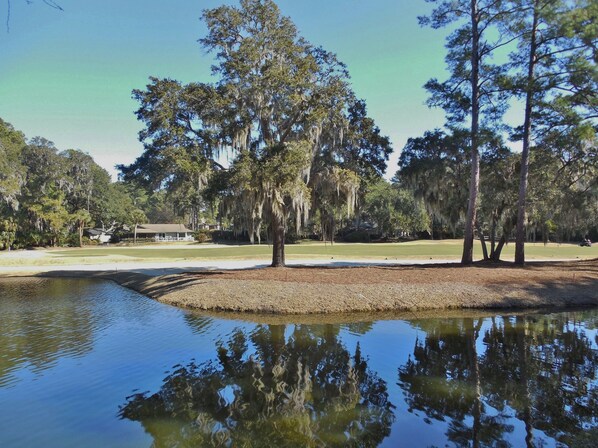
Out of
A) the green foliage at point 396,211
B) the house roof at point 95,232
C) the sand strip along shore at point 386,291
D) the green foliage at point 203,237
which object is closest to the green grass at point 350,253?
the sand strip along shore at point 386,291

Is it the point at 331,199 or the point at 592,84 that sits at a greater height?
the point at 592,84

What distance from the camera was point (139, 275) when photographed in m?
22.8

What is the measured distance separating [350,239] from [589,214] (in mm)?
47786

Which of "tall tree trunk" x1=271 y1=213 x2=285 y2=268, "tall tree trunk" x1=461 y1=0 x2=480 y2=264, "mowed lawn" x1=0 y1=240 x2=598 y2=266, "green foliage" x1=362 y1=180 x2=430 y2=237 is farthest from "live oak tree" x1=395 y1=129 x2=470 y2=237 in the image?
"green foliage" x1=362 y1=180 x2=430 y2=237

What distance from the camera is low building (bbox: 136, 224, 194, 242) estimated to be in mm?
85000

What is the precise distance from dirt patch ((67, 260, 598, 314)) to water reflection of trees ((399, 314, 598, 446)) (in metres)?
2.73

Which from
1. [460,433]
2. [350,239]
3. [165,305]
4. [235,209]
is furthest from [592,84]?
[350,239]

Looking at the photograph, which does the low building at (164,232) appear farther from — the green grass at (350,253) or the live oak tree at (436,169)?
the live oak tree at (436,169)

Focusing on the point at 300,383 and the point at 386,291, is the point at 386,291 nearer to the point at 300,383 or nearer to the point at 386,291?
the point at 386,291

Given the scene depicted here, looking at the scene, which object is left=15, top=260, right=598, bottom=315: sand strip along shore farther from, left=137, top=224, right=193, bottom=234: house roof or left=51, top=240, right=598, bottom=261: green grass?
left=137, top=224, right=193, bottom=234: house roof

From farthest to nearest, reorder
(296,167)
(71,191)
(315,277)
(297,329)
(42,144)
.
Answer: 1. (71,191)
2. (42,144)
3. (315,277)
4. (296,167)
5. (297,329)

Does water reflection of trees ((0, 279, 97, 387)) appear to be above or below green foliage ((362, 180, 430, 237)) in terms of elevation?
below

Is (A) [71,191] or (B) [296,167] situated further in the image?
(A) [71,191]

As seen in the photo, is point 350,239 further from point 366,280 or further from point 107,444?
point 107,444
